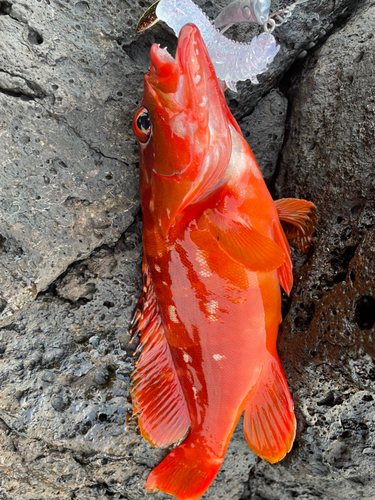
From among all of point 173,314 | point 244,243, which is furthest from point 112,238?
point 244,243

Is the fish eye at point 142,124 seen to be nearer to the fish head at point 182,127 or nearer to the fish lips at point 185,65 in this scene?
the fish head at point 182,127

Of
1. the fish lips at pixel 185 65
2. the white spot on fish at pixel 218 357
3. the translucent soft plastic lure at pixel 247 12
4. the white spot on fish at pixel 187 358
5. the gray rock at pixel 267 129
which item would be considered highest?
the translucent soft plastic lure at pixel 247 12

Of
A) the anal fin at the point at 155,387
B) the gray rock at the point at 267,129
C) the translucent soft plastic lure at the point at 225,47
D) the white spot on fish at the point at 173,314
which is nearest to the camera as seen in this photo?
the translucent soft plastic lure at the point at 225,47

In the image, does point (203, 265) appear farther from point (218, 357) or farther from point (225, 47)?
point (225, 47)

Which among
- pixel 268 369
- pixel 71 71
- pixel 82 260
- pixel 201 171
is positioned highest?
pixel 71 71

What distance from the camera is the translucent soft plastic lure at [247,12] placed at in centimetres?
167

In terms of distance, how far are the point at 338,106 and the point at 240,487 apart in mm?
2300

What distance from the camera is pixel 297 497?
2.33 m

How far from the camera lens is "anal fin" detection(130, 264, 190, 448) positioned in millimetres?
1998

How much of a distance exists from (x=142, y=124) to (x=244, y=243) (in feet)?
2.29

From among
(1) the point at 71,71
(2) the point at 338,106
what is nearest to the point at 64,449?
(1) the point at 71,71

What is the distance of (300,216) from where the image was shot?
1.97 metres

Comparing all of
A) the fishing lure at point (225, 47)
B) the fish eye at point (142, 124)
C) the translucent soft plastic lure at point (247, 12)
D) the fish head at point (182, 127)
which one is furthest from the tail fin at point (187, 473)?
the translucent soft plastic lure at point (247, 12)

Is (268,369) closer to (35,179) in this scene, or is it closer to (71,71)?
(35,179)
